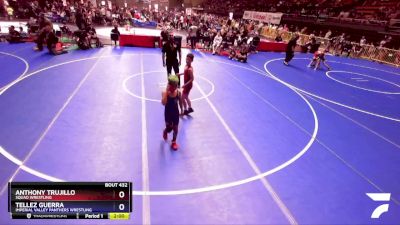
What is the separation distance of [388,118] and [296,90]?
3677mm

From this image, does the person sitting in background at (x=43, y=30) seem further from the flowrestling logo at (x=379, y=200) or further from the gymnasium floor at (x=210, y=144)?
the flowrestling logo at (x=379, y=200)

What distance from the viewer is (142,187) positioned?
5207mm

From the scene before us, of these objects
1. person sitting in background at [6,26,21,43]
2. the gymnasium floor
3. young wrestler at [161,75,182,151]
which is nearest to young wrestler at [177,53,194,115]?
the gymnasium floor

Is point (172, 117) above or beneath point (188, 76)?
beneath

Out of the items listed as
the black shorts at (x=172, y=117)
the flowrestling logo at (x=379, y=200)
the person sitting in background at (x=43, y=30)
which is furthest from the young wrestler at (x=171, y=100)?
the person sitting in background at (x=43, y=30)

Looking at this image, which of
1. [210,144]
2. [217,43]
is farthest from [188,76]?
[217,43]

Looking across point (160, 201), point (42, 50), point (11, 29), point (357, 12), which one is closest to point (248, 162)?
point (160, 201)

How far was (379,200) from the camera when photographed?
5484mm

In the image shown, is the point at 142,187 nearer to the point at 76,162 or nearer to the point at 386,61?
the point at 76,162

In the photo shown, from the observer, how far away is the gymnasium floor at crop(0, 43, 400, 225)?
5.05 metres

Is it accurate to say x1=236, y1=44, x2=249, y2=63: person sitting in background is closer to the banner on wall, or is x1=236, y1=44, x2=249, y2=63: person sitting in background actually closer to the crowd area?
the crowd area
